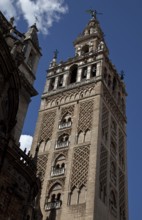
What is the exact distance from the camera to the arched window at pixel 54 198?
23.2 metres

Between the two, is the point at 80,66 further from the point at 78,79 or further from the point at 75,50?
the point at 75,50

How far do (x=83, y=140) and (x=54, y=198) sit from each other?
4.91 m

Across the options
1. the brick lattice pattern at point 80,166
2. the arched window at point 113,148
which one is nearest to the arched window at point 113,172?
the arched window at point 113,148

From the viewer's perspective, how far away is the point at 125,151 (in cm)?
3150

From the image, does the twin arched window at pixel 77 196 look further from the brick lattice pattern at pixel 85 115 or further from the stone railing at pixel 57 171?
the brick lattice pattern at pixel 85 115

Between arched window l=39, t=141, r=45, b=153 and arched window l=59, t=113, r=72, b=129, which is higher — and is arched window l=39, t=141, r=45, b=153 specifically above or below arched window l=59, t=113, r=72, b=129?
below

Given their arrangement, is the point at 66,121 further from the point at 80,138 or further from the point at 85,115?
the point at 80,138

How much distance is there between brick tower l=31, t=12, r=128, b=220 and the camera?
910 inches

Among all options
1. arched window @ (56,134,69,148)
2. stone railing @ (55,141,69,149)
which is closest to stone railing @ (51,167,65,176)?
stone railing @ (55,141,69,149)

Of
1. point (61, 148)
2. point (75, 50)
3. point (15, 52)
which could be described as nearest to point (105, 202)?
point (61, 148)

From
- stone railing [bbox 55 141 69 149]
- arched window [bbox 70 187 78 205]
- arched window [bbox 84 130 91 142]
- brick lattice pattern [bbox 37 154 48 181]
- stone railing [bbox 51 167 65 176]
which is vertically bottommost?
arched window [bbox 70 187 78 205]

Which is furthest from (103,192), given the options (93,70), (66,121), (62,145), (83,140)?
(93,70)

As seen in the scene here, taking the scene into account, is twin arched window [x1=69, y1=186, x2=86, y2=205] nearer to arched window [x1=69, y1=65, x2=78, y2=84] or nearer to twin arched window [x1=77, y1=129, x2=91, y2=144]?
twin arched window [x1=77, y1=129, x2=91, y2=144]

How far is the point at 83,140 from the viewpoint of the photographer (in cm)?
2631
